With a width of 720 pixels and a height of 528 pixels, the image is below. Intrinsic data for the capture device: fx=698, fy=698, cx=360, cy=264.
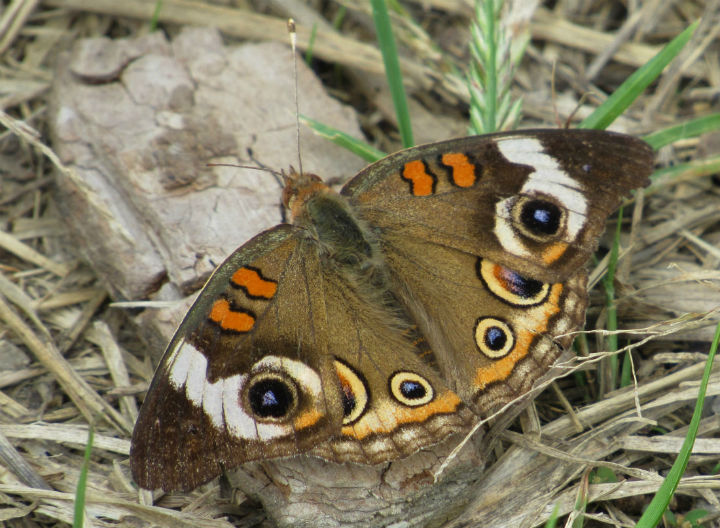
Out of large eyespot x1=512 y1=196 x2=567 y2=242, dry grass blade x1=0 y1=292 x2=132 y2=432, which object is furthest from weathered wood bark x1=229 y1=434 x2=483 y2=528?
large eyespot x1=512 y1=196 x2=567 y2=242

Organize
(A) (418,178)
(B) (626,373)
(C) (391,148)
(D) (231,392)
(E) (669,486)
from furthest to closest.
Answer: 1. (C) (391,148)
2. (B) (626,373)
3. (A) (418,178)
4. (D) (231,392)
5. (E) (669,486)

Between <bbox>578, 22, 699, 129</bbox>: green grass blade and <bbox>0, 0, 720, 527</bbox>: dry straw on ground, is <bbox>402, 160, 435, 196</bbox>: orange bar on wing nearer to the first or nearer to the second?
<bbox>0, 0, 720, 527</bbox>: dry straw on ground

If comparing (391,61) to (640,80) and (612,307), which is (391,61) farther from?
(612,307)

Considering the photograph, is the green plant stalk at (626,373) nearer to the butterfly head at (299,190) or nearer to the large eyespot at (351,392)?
the large eyespot at (351,392)

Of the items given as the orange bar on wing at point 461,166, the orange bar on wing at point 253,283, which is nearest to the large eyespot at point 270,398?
the orange bar on wing at point 253,283

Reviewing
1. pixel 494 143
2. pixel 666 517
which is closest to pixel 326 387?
pixel 494 143

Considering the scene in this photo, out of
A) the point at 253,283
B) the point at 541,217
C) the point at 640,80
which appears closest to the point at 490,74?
the point at 640,80
